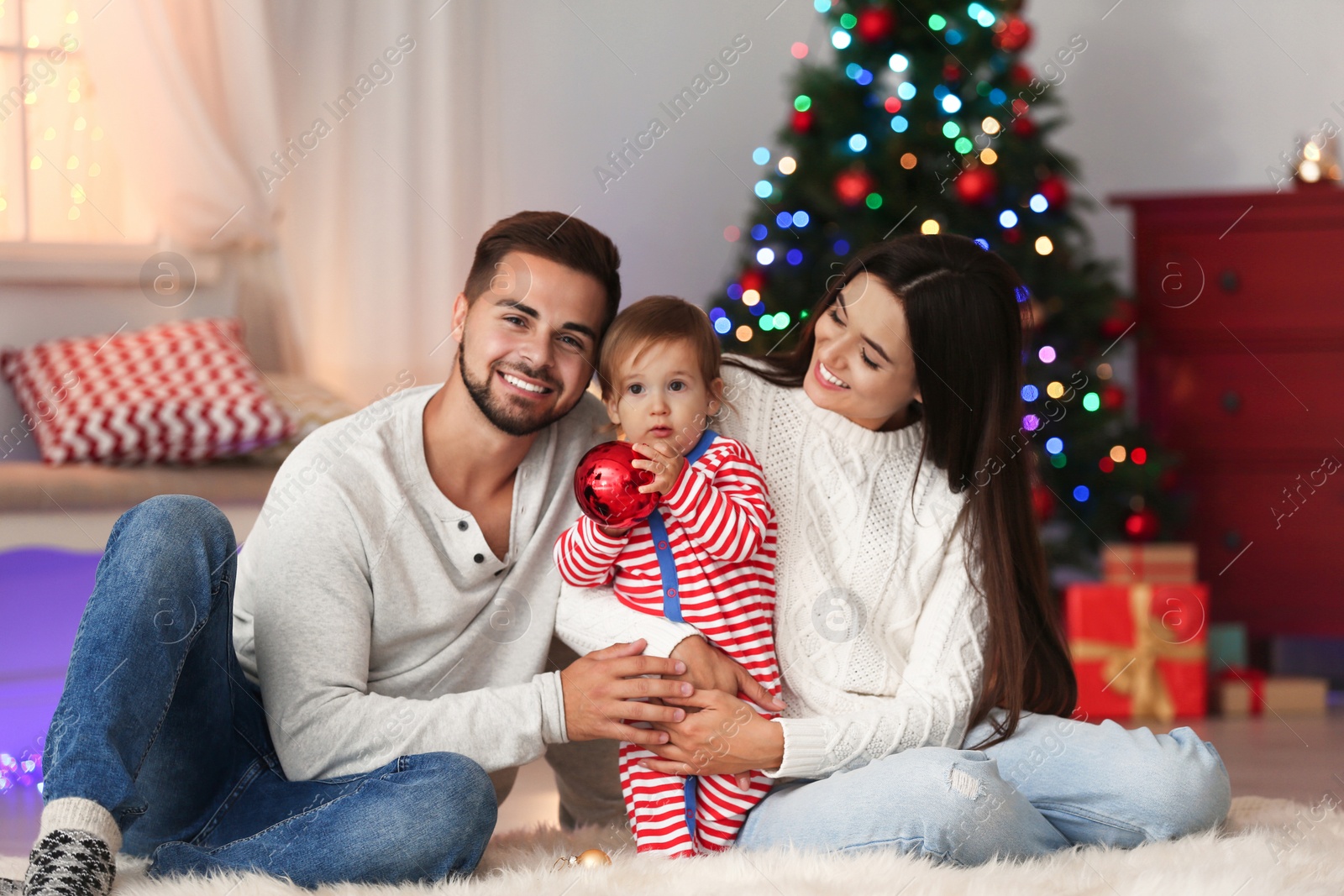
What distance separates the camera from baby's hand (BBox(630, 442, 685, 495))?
4.50 ft

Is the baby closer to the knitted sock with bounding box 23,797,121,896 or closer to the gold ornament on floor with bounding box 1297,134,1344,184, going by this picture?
the knitted sock with bounding box 23,797,121,896

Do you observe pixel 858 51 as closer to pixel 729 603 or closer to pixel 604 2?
pixel 604 2

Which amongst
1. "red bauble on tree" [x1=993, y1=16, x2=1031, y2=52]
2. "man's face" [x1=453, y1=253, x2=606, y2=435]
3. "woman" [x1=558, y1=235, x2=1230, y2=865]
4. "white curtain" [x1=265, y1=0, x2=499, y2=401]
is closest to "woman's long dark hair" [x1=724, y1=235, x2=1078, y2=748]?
"woman" [x1=558, y1=235, x2=1230, y2=865]

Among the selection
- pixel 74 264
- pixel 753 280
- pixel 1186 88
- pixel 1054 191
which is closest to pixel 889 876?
pixel 753 280

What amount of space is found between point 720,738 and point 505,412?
50cm

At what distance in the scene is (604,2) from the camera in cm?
404

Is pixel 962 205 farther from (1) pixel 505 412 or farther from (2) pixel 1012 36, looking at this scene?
(1) pixel 505 412

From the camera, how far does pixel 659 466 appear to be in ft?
4.53

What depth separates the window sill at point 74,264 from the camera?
10.1ft

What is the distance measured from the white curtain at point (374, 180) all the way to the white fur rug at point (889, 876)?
2273mm

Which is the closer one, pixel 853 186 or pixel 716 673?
pixel 716 673

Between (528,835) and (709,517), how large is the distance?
0.63 meters

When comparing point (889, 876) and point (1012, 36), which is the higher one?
point (1012, 36)

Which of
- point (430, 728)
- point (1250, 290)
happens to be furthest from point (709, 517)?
point (1250, 290)
